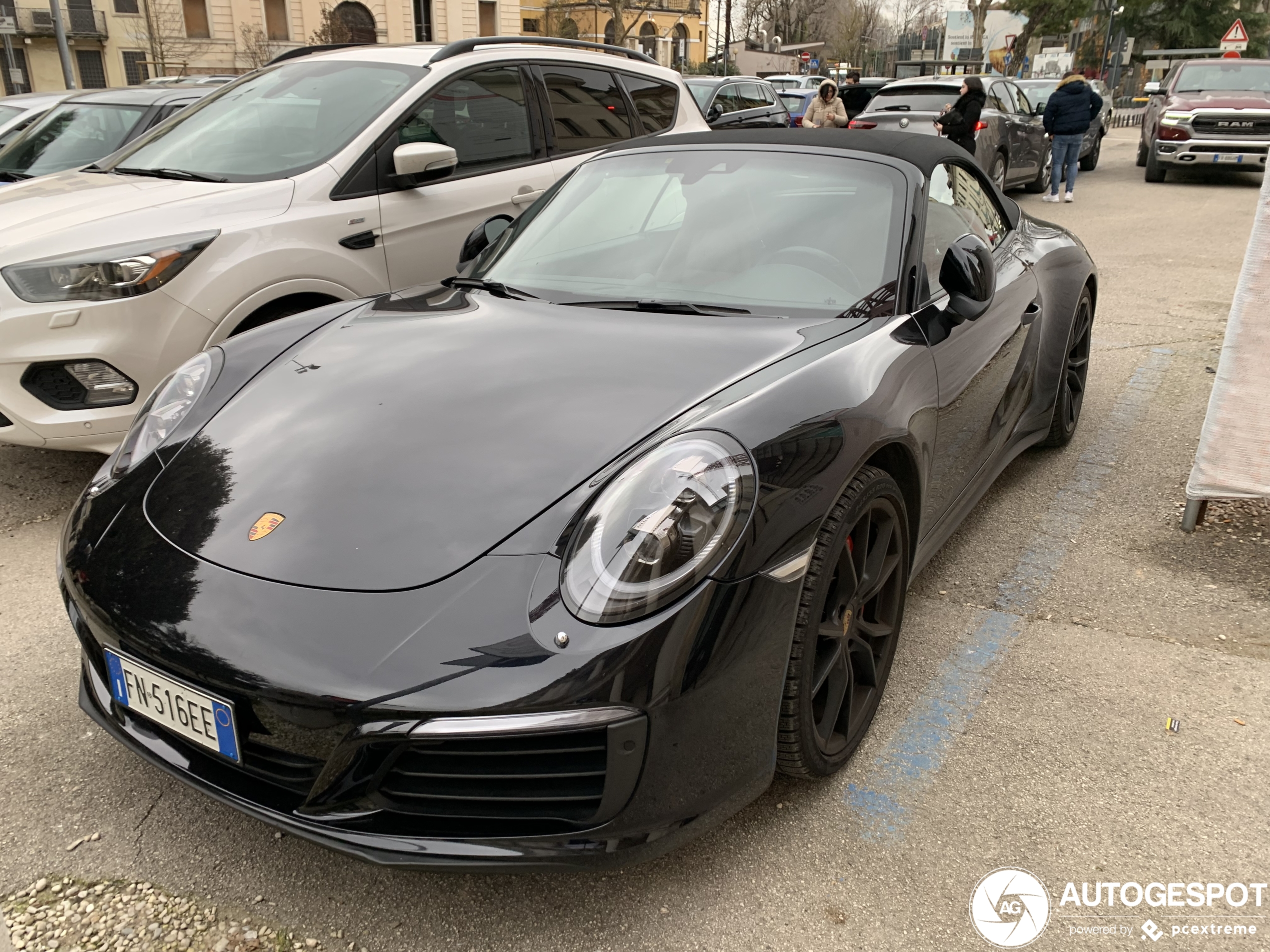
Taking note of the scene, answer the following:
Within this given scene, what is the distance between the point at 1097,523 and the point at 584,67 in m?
3.61

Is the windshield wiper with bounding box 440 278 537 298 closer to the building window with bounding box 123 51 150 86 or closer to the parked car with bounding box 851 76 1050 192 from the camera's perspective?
the parked car with bounding box 851 76 1050 192

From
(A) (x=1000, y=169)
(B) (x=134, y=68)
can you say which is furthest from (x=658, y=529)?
(B) (x=134, y=68)

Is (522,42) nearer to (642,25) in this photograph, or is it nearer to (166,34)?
(166,34)

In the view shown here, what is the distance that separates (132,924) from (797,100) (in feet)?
68.2

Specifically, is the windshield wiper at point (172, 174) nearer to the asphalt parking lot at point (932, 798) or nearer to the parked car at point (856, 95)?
the asphalt parking lot at point (932, 798)

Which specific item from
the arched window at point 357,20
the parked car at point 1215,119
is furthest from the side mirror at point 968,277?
the arched window at point 357,20

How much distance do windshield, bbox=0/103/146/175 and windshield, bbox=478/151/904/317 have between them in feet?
15.7

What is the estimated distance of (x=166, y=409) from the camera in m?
2.54

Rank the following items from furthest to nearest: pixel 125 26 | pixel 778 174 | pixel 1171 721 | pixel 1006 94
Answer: pixel 125 26
pixel 1006 94
pixel 778 174
pixel 1171 721

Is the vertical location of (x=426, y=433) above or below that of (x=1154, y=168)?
above

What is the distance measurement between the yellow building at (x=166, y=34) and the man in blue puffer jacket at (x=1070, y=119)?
3700 centimetres

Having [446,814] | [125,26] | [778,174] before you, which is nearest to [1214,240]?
[778,174]

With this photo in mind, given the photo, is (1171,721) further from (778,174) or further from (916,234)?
(778,174)

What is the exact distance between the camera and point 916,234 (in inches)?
112
